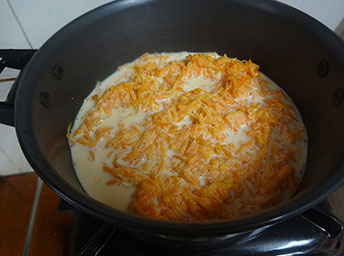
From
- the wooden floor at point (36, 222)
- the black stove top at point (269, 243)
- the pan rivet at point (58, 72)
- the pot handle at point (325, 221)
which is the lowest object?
the wooden floor at point (36, 222)

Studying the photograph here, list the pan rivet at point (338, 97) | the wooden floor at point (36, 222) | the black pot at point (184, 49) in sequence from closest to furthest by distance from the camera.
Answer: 1. the black pot at point (184, 49)
2. the pan rivet at point (338, 97)
3. the wooden floor at point (36, 222)

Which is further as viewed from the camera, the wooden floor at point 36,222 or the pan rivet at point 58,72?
the wooden floor at point 36,222

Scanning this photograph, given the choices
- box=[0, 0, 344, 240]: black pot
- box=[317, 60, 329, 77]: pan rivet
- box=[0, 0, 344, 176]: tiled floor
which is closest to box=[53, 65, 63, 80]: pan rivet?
box=[0, 0, 344, 240]: black pot

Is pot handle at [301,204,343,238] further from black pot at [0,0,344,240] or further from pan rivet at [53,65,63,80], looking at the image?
pan rivet at [53,65,63,80]

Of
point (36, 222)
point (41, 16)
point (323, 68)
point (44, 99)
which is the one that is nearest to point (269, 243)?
point (323, 68)

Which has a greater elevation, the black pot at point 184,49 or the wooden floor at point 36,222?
the black pot at point 184,49

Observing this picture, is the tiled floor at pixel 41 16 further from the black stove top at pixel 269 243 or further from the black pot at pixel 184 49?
the black stove top at pixel 269 243

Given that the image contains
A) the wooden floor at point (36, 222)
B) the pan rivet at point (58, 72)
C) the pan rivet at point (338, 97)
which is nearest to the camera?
the pan rivet at point (338, 97)

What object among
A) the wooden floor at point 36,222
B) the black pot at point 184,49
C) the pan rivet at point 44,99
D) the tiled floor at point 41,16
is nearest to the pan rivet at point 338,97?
the black pot at point 184,49
